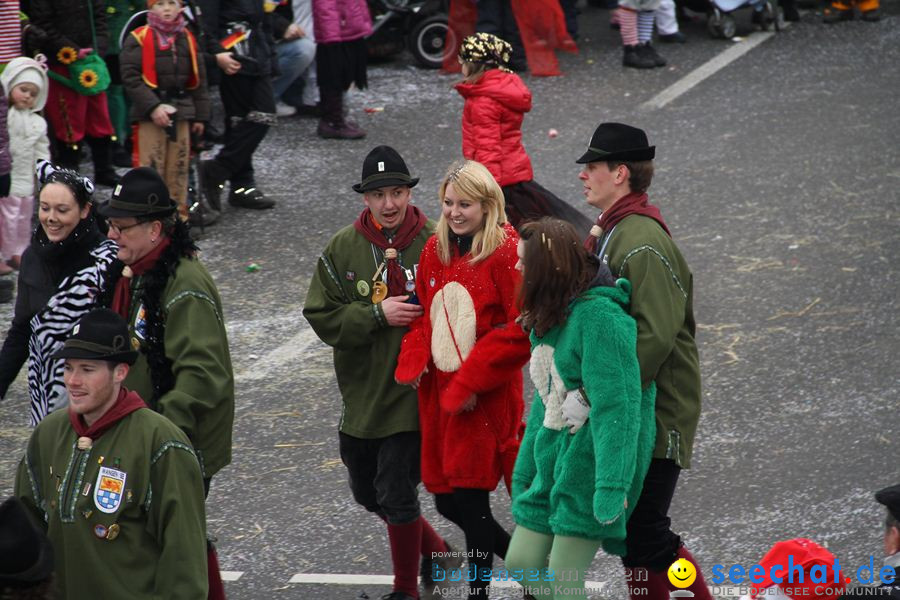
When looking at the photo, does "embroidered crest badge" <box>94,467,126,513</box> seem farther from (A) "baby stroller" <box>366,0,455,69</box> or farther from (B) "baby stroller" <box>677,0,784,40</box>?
(B) "baby stroller" <box>677,0,784,40</box>

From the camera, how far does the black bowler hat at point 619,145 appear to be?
5.16m

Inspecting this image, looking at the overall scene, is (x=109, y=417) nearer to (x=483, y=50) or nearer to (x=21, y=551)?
(x=21, y=551)

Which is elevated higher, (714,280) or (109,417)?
(109,417)

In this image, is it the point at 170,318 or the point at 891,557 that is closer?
the point at 891,557

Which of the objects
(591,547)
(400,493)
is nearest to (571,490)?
(591,547)

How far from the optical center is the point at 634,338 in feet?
15.7

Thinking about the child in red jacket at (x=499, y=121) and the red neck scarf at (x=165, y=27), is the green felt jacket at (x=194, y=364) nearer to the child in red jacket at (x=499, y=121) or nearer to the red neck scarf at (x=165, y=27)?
the child in red jacket at (x=499, y=121)

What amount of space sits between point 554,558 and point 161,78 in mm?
6158

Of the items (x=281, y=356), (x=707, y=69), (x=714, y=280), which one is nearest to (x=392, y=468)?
(x=281, y=356)

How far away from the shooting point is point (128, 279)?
5.29 meters

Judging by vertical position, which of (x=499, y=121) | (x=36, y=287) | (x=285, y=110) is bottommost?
(x=285, y=110)

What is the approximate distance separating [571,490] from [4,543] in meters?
1.94

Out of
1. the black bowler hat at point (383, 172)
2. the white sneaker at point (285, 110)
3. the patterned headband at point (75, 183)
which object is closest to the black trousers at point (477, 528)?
the black bowler hat at point (383, 172)

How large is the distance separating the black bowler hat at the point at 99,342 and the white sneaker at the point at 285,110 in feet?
29.1
